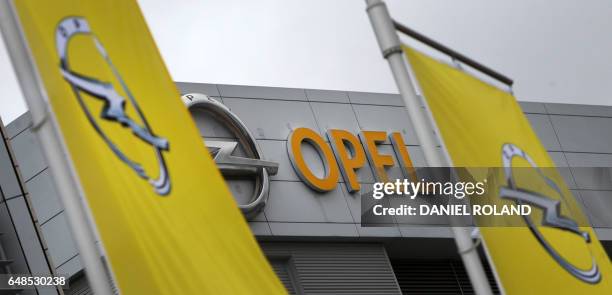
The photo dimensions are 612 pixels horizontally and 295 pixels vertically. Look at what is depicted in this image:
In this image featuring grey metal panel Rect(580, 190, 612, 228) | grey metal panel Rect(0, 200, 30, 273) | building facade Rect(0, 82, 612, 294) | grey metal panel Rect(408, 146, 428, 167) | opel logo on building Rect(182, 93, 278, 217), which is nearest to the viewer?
grey metal panel Rect(0, 200, 30, 273)

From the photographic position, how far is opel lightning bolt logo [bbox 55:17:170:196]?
6.96m

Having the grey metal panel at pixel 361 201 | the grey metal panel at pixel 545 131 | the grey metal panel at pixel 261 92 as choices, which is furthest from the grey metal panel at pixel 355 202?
the grey metal panel at pixel 545 131

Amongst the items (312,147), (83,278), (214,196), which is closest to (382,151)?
(312,147)

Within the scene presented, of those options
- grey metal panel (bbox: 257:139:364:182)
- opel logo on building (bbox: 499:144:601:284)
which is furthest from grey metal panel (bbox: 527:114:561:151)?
opel logo on building (bbox: 499:144:601:284)

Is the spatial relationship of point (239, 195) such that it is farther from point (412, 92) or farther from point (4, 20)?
point (4, 20)

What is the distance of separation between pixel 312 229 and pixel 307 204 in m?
0.55

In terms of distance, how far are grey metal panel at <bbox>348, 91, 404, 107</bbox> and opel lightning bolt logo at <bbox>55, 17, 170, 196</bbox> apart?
58.1 ft

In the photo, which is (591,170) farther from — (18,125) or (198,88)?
(18,125)

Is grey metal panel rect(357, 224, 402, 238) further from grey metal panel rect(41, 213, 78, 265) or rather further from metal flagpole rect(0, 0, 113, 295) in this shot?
metal flagpole rect(0, 0, 113, 295)

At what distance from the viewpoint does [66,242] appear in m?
21.2

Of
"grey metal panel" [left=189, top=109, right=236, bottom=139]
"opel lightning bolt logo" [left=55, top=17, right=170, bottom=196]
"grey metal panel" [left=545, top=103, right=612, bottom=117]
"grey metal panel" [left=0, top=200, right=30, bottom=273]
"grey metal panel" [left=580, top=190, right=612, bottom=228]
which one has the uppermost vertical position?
"grey metal panel" [left=189, top=109, right=236, bottom=139]

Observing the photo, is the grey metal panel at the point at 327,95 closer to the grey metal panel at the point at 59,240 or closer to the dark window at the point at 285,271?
the dark window at the point at 285,271

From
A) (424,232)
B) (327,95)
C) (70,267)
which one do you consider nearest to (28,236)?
(70,267)

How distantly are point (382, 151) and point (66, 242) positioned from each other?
7270 millimetres
